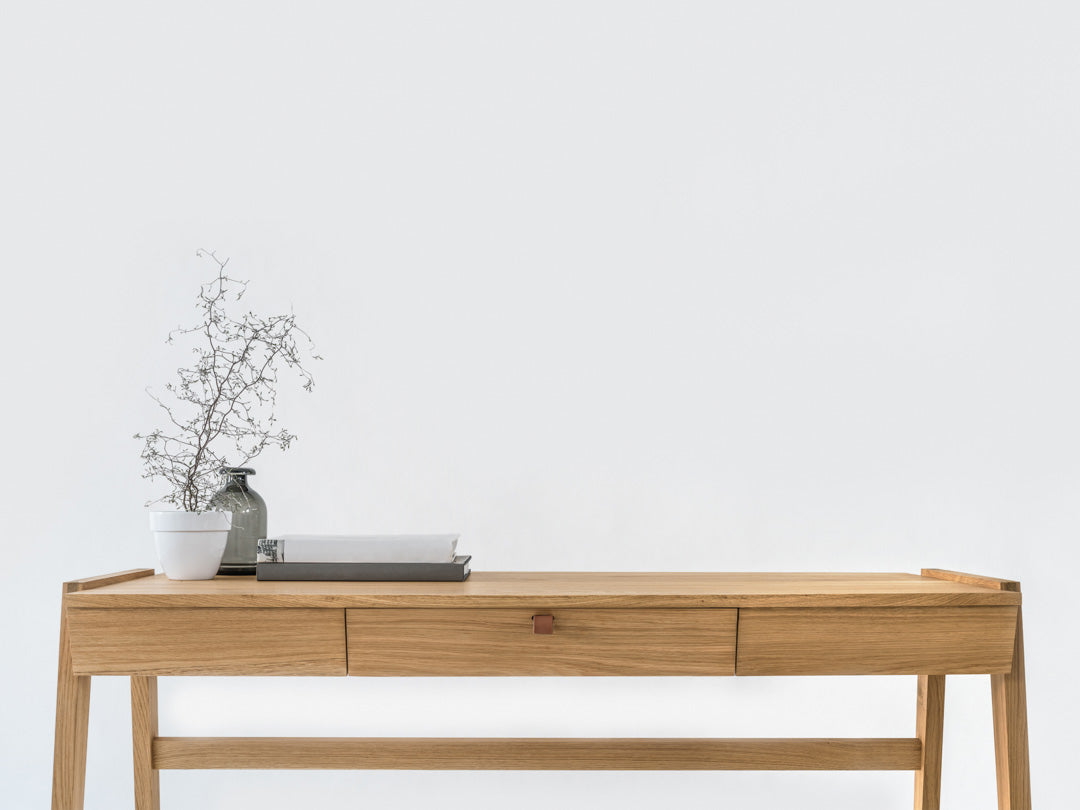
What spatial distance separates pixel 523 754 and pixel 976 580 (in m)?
1.16

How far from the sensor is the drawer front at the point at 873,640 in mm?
1995

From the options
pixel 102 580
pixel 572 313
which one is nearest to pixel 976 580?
pixel 572 313

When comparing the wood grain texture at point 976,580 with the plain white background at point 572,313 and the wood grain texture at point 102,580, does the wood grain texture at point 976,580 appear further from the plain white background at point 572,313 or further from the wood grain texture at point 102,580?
the wood grain texture at point 102,580

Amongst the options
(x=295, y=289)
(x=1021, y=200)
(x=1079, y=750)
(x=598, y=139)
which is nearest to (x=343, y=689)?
(x=295, y=289)

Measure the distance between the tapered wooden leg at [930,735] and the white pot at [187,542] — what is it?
1.82 meters

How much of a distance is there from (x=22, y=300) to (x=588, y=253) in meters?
1.68

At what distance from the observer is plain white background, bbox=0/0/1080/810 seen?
284 cm

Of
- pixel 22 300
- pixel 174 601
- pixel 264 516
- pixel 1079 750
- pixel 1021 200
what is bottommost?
pixel 1079 750

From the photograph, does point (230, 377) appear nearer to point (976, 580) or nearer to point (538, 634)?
point (538, 634)

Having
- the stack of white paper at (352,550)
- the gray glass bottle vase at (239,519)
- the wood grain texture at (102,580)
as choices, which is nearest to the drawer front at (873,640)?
the stack of white paper at (352,550)

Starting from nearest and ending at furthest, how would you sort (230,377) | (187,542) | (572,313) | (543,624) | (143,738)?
(543,624), (187,542), (143,738), (230,377), (572,313)

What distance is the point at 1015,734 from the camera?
206cm

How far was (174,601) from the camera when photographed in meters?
1.96

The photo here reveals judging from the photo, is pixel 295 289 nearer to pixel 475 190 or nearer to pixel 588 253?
pixel 475 190
